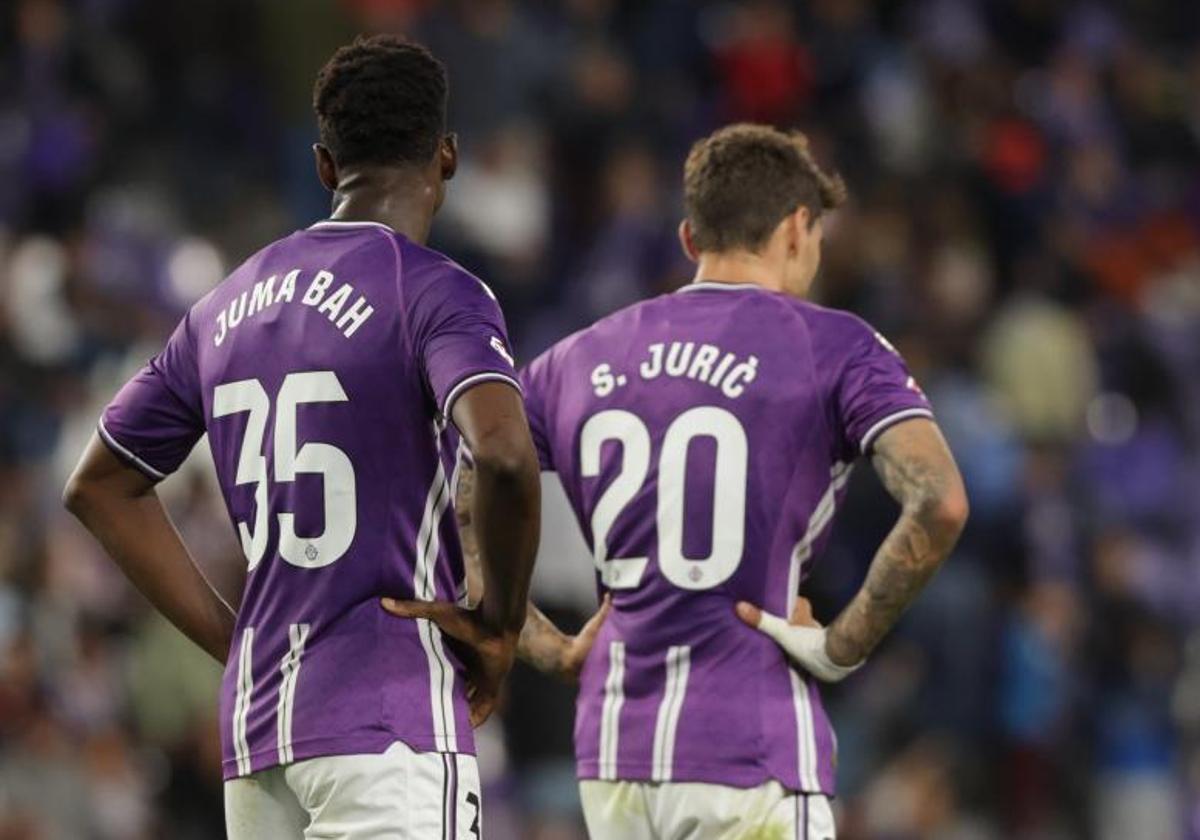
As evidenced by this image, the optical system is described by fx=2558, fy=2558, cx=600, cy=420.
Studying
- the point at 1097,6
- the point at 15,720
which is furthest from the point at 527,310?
the point at 1097,6

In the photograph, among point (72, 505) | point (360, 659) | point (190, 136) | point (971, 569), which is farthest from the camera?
point (190, 136)

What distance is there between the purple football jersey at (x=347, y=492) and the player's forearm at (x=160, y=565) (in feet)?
1.00

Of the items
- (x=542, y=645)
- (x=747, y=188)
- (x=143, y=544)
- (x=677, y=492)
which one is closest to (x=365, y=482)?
(x=143, y=544)

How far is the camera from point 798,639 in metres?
6.03

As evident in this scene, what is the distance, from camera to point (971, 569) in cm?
1420

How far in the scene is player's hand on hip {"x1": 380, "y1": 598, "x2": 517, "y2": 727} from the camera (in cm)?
518

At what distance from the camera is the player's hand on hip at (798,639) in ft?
19.7

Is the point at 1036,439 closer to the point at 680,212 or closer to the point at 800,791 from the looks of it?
the point at 680,212

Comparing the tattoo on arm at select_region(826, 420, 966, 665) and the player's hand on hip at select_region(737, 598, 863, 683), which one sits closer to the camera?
the tattoo on arm at select_region(826, 420, 966, 665)

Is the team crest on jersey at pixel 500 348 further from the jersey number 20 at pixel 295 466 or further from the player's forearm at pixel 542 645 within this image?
the player's forearm at pixel 542 645

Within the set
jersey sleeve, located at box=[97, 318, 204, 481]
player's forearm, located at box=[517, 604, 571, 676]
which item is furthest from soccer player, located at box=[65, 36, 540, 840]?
player's forearm, located at box=[517, 604, 571, 676]

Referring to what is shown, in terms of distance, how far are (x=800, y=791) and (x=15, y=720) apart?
6033 millimetres

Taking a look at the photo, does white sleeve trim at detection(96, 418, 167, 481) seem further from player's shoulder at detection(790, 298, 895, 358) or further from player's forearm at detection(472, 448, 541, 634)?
player's shoulder at detection(790, 298, 895, 358)

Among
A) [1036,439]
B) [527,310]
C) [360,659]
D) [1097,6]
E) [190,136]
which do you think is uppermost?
[1097,6]
